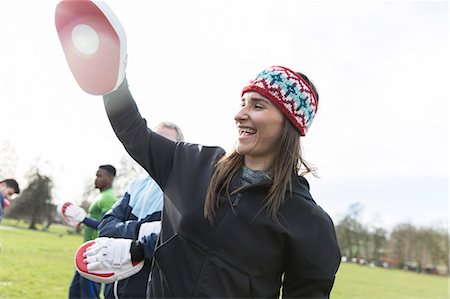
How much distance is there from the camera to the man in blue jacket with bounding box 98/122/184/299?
11.6 ft

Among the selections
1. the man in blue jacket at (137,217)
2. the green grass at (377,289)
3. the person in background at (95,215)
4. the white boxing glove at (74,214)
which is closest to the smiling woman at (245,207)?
the man in blue jacket at (137,217)

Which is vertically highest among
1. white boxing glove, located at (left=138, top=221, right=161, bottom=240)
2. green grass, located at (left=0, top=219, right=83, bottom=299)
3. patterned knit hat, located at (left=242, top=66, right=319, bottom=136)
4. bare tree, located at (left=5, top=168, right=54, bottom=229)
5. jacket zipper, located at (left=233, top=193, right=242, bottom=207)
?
bare tree, located at (left=5, top=168, right=54, bottom=229)

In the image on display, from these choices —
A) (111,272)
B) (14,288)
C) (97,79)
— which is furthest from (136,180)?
(14,288)

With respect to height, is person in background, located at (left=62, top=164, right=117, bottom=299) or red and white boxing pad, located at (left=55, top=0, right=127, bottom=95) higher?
red and white boxing pad, located at (left=55, top=0, right=127, bottom=95)

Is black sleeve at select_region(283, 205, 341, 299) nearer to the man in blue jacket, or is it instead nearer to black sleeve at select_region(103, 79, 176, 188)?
black sleeve at select_region(103, 79, 176, 188)

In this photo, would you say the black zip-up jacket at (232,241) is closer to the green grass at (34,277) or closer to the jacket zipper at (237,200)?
the jacket zipper at (237,200)

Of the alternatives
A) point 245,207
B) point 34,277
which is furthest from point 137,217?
point 34,277

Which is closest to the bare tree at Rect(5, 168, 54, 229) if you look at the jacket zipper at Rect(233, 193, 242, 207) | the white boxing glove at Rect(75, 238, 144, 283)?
the white boxing glove at Rect(75, 238, 144, 283)

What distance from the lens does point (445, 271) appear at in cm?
→ 5731

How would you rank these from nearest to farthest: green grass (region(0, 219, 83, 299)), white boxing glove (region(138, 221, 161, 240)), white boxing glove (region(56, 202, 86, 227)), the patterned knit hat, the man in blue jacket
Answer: the patterned knit hat
white boxing glove (region(138, 221, 161, 240))
the man in blue jacket
white boxing glove (region(56, 202, 86, 227))
green grass (region(0, 219, 83, 299))

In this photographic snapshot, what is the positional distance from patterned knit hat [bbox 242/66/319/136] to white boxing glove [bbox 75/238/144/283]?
103 centimetres

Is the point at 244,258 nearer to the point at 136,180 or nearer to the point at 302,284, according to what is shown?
the point at 302,284

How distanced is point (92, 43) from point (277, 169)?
3.08 ft

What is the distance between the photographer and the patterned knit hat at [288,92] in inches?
92.6
